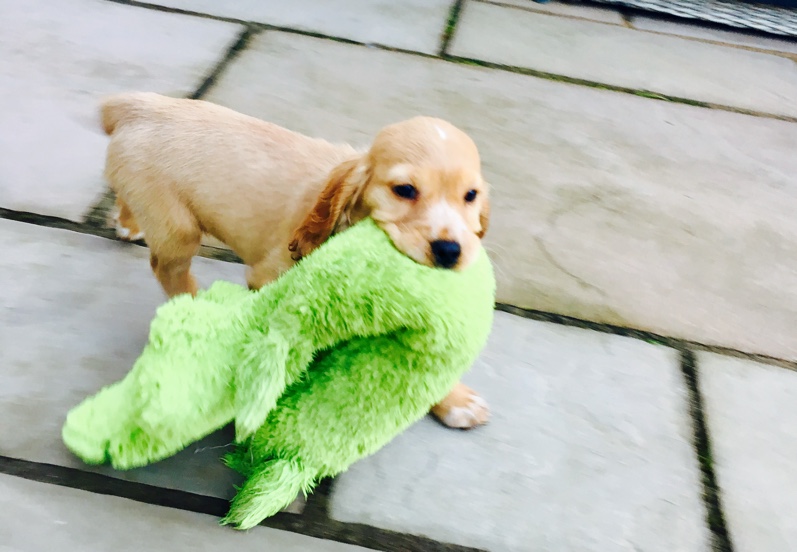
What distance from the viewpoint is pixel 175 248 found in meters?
1.55

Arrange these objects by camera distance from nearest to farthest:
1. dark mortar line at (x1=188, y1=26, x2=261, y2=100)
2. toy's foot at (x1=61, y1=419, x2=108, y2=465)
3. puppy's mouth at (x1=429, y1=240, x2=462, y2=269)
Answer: puppy's mouth at (x1=429, y1=240, x2=462, y2=269), toy's foot at (x1=61, y1=419, x2=108, y2=465), dark mortar line at (x1=188, y1=26, x2=261, y2=100)

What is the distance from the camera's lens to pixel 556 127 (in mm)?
2643

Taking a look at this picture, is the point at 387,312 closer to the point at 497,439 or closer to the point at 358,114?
the point at 497,439

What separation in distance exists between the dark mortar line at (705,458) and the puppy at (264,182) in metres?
0.54

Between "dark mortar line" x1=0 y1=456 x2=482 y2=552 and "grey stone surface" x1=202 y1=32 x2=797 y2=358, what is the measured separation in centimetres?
82

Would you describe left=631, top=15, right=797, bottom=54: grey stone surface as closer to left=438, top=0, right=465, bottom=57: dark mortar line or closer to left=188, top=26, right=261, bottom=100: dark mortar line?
left=438, top=0, right=465, bottom=57: dark mortar line

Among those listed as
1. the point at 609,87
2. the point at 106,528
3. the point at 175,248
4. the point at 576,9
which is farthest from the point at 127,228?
the point at 576,9

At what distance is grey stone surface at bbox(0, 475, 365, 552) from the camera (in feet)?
4.02

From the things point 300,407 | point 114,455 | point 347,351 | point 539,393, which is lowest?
point 114,455

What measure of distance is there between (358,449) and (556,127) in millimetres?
Result: 1884

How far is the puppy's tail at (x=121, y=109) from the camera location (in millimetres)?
1551

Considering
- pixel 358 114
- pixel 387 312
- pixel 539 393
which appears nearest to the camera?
pixel 387 312

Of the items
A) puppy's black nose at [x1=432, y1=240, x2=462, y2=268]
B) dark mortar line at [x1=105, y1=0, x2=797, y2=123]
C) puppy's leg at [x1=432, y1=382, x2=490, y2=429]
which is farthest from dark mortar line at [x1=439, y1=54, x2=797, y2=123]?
puppy's black nose at [x1=432, y1=240, x2=462, y2=268]

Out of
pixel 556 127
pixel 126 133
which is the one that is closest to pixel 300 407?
pixel 126 133
